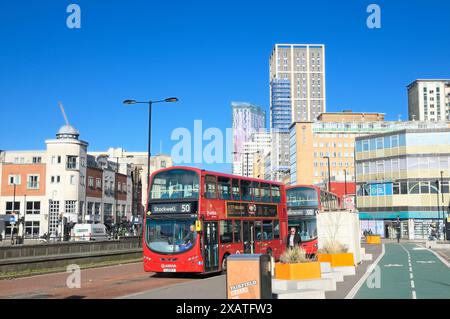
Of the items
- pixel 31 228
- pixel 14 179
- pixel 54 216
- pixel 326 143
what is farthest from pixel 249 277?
pixel 326 143

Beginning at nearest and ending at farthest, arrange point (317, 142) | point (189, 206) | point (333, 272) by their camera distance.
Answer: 1. point (333, 272)
2. point (189, 206)
3. point (317, 142)

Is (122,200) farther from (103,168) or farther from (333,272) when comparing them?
(333,272)

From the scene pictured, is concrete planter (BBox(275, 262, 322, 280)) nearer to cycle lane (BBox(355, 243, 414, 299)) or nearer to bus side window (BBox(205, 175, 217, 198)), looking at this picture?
cycle lane (BBox(355, 243, 414, 299))

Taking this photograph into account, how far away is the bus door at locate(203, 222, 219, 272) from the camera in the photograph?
71.6 ft

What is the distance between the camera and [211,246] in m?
22.3

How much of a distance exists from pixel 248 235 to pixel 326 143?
115m

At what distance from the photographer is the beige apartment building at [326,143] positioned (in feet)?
449

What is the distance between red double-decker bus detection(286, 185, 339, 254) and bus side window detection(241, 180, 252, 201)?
6959 millimetres

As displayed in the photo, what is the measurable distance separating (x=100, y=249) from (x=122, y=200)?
51.3 metres

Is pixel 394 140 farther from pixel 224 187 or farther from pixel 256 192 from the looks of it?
pixel 224 187

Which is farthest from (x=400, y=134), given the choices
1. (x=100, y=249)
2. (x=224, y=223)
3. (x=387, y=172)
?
(x=224, y=223)

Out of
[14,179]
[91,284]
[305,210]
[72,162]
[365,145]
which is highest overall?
[365,145]

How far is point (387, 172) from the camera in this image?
7512 centimetres

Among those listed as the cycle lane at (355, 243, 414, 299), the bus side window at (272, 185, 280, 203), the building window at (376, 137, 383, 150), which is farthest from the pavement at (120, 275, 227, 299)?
the building window at (376, 137, 383, 150)
